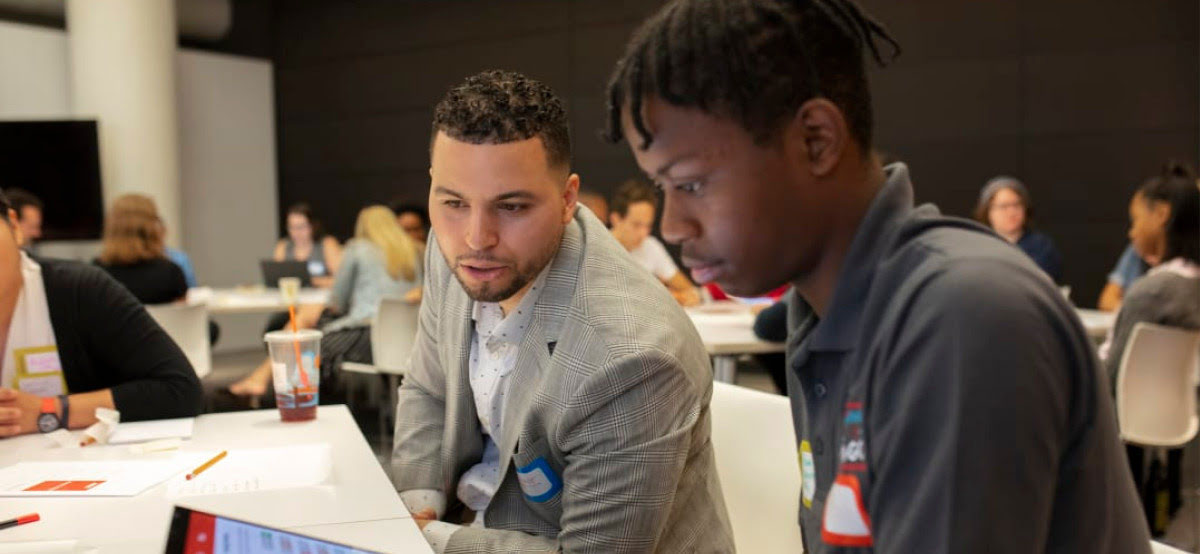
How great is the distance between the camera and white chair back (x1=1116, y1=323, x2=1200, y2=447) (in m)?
3.52

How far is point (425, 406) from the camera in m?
1.92

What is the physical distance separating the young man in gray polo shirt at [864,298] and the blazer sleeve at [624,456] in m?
0.40

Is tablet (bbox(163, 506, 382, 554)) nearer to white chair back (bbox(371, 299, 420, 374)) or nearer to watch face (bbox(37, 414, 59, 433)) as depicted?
watch face (bbox(37, 414, 59, 433))

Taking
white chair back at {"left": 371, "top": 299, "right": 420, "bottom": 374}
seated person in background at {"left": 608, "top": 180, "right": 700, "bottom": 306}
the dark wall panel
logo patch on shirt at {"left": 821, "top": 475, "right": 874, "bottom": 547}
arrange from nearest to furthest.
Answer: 1. logo patch on shirt at {"left": 821, "top": 475, "right": 874, "bottom": 547}
2. white chair back at {"left": 371, "top": 299, "right": 420, "bottom": 374}
3. seated person in background at {"left": 608, "top": 180, "right": 700, "bottom": 306}
4. the dark wall panel

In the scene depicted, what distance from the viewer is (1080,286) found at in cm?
598

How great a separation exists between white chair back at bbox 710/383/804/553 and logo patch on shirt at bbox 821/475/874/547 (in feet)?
2.72

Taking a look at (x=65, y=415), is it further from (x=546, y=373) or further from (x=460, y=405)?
(x=546, y=373)

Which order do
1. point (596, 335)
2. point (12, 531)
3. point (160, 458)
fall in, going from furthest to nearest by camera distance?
point (160, 458), point (596, 335), point (12, 531)

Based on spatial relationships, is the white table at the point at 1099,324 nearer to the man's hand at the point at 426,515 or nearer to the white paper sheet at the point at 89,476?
the man's hand at the point at 426,515

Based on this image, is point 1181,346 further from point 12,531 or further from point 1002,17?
point 12,531

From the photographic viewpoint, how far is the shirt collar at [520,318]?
5.30 ft

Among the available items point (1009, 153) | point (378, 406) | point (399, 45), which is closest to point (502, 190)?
point (378, 406)

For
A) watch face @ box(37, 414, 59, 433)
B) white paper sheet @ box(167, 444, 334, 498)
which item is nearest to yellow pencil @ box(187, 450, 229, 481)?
white paper sheet @ box(167, 444, 334, 498)

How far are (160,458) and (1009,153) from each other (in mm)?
5621
